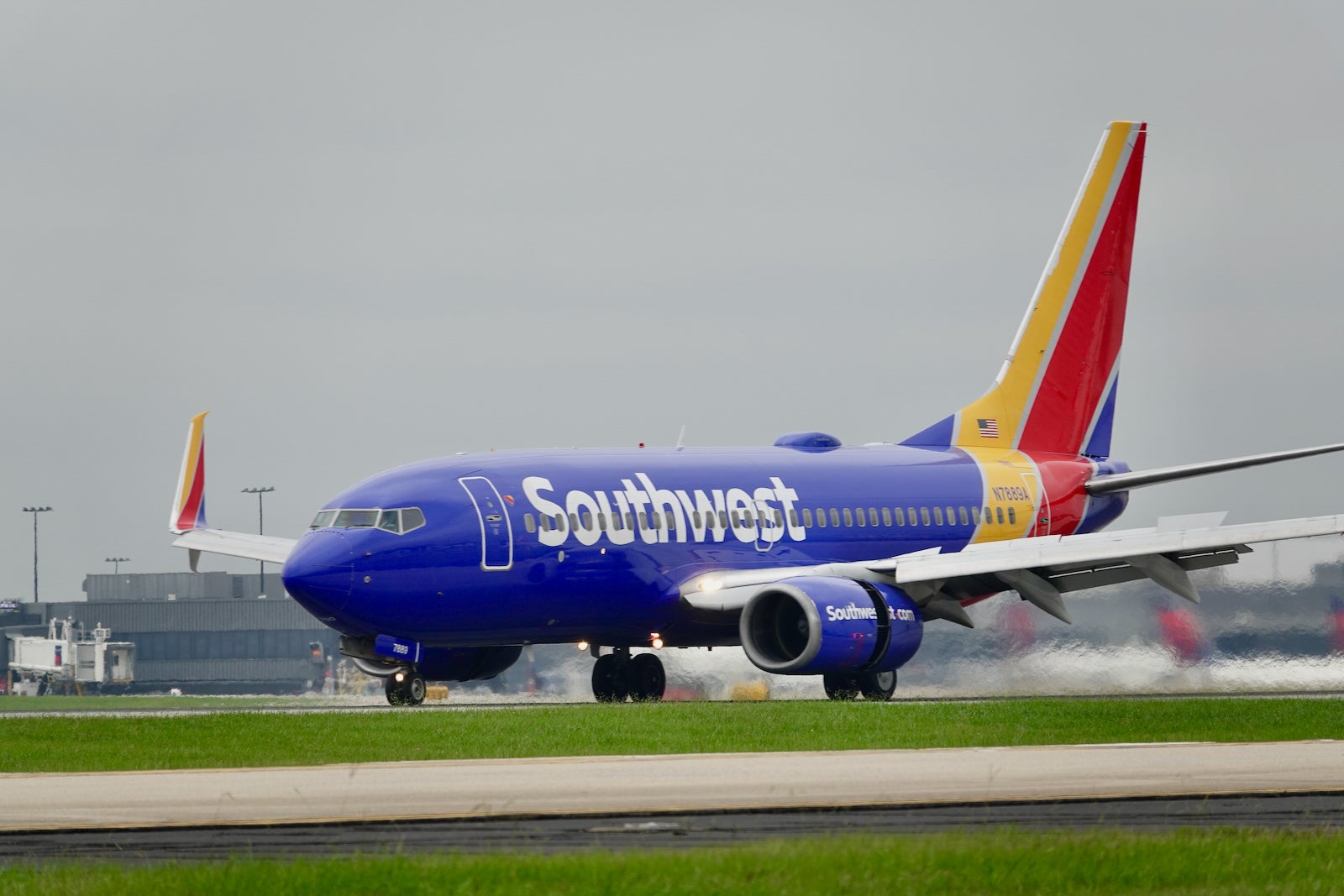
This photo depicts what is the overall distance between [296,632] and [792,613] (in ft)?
238

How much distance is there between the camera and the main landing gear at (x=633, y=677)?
35.6 meters

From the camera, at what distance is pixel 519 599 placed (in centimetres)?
3116

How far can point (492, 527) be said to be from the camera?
101 feet

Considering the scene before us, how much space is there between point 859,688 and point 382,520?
8800 mm

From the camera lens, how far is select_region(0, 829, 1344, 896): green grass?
1098cm

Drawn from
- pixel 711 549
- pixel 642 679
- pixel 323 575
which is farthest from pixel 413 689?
pixel 711 549

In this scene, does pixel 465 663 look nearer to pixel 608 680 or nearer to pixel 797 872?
pixel 608 680

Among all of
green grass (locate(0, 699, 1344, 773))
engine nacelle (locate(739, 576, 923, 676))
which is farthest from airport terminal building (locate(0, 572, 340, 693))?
green grass (locate(0, 699, 1344, 773))

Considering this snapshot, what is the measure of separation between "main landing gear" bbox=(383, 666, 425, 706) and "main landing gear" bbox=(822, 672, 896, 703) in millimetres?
6543

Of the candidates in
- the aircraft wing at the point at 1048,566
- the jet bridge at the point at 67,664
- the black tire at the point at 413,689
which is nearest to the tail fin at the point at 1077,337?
the aircraft wing at the point at 1048,566

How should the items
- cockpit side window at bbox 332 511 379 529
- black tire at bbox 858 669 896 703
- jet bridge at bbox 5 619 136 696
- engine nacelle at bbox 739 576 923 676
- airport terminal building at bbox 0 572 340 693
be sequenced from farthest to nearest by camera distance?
airport terminal building at bbox 0 572 340 693 → jet bridge at bbox 5 619 136 696 → black tire at bbox 858 669 896 703 → engine nacelle at bbox 739 576 923 676 → cockpit side window at bbox 332 511 379 529

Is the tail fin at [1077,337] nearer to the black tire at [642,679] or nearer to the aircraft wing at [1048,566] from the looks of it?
the aircraft wing at [1048,566]

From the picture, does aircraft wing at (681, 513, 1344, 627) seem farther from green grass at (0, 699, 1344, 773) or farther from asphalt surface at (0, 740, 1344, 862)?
asphalt surface at (0, 740, 1344, 862)

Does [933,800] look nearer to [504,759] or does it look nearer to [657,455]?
[504,759]
